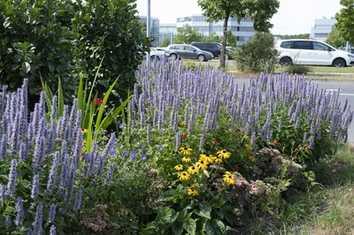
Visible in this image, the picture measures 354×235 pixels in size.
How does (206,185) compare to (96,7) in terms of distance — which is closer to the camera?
(206,185)

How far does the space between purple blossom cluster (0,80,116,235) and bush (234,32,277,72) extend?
62.0 ft

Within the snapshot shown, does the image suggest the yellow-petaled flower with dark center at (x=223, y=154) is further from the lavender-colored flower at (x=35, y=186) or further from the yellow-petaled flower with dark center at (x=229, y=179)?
the lavender-colored flower at (x=35, y=186)

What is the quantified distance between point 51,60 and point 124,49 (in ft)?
5.67

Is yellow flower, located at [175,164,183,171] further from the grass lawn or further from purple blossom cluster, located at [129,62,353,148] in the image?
the grass lawn

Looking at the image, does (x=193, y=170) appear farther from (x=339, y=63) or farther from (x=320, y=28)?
(x=320, y=28)

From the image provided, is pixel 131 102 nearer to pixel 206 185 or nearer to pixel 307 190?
pixel 206 185

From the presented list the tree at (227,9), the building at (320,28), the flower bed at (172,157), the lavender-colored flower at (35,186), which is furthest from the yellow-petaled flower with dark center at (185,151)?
the building at (320,28)

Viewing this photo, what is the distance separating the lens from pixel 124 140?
4.04m

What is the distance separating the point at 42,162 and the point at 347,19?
29503mm

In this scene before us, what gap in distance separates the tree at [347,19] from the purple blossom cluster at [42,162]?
29.0 metres

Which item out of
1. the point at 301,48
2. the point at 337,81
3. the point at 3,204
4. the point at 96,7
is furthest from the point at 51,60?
the point at 301,48

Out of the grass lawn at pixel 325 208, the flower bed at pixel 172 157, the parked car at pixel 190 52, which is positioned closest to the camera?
the flower bed at pixel 172 157

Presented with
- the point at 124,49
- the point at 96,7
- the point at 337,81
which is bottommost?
the point at 337,81

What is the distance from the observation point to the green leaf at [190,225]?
11.4 feet
